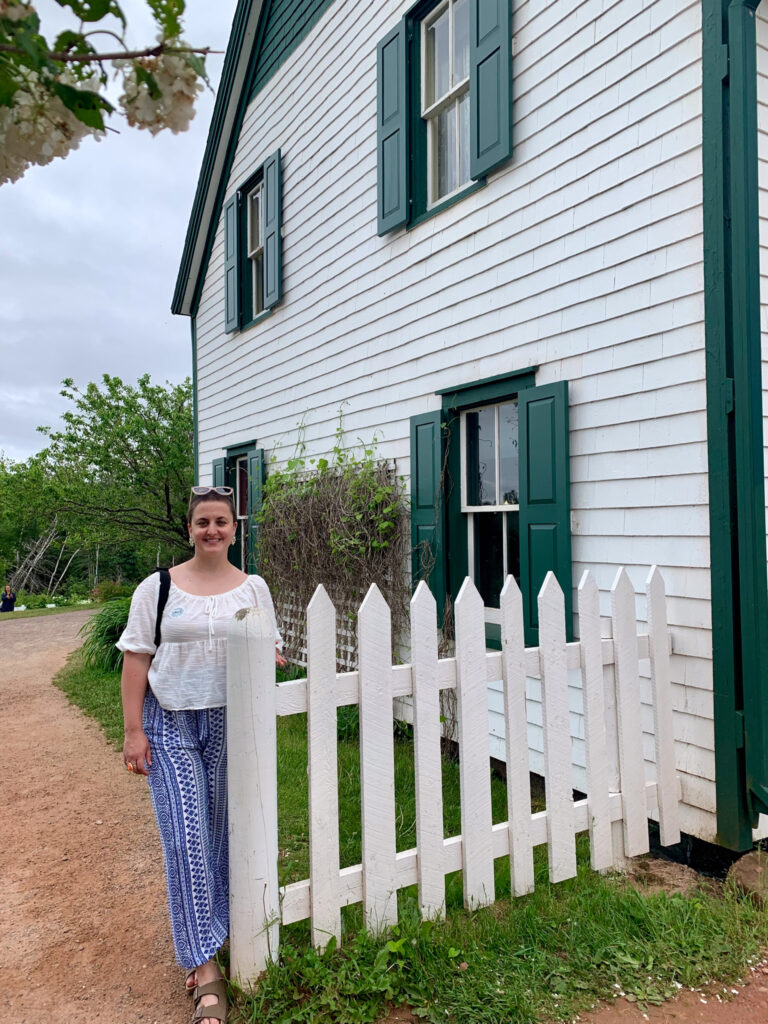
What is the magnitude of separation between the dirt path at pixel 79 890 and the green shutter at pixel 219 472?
4.12 meters

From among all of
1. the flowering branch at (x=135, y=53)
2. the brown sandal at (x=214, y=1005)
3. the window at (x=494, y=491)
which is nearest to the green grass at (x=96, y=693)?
the window at (x=494, y=491)

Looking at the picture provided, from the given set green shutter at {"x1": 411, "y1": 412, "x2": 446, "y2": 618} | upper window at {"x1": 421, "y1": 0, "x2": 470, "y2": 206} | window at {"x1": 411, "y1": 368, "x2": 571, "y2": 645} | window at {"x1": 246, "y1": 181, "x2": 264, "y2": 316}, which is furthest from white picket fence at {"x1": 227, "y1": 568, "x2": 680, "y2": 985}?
window at {"x1": 246, "y1": 181, "x2": 264, "y2": 316}

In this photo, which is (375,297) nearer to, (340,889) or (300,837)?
(300,837)

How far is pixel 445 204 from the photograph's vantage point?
5.33 m

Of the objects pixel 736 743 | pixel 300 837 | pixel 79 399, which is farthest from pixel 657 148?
pixel 79 399

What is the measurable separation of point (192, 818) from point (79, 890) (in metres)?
1.46

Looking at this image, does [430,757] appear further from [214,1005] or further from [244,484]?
[244,484]

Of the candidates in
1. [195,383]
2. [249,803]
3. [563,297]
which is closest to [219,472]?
[195,383]

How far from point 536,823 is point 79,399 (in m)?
18.6

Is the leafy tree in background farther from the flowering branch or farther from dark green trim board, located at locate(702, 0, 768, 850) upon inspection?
the flowering branch

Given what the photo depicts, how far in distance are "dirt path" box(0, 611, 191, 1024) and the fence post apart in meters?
0.34

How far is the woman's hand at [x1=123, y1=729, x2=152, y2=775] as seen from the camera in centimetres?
246

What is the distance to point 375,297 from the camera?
6.28 m

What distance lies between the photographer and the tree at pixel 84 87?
958 mm
